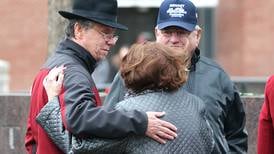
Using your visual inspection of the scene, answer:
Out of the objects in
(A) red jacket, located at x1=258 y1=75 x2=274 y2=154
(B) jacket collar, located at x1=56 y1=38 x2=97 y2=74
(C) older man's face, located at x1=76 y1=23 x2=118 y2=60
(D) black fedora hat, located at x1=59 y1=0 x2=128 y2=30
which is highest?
(D) black fedora hat, located at x1=59 y1=0 x2=128 y2=30

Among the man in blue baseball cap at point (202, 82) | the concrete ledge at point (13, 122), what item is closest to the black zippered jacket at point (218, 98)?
the man in blue baseball cap at point (202, 82)

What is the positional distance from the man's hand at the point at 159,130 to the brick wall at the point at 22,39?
49.3 ft

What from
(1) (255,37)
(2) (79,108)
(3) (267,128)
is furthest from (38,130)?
(1) (255,37)

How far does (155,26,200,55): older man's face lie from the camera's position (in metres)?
5.18

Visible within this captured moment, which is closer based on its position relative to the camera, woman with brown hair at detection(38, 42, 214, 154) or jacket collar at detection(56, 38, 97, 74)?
woman with brown hair at detection(38, 42, 214, 154)

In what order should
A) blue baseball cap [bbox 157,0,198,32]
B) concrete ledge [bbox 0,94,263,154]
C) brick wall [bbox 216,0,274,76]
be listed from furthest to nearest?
brick wall [bbox 216,0,274,76], concrete ledge [bbox 0,94,263,154], blue baseball cap [bbox 157,0,198,32]

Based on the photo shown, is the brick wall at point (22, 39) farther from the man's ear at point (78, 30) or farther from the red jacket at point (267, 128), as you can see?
the man's ear at point (78, 30)

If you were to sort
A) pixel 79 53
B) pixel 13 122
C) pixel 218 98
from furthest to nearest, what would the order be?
1. pixel 13 122
2. pixel 218 98
3. pixel 79 53

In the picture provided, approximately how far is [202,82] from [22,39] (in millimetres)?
14486

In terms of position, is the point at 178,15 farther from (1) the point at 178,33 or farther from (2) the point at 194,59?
(2) the point at 194,59

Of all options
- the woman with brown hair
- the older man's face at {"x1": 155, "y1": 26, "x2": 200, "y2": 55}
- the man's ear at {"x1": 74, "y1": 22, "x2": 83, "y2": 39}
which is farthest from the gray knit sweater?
the older man's face at {"x1": 155, "y1": 26, "x2": 200, "y2": 55}

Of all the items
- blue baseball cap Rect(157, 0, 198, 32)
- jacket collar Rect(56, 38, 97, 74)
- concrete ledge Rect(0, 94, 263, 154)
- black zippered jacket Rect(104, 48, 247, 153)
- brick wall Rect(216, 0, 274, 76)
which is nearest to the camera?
jacket collar Rect(56, 38, 97, 74)

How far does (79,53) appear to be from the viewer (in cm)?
454

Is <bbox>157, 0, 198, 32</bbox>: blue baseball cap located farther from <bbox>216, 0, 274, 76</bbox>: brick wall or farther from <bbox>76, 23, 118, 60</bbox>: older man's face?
<bbox>216, 0, 274, 76</bbox>: brick wall
